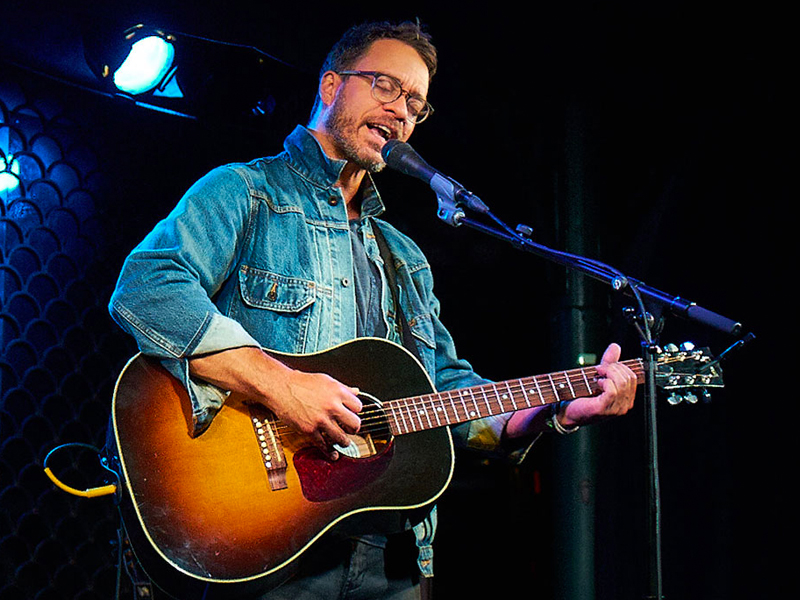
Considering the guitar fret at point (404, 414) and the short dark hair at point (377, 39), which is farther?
the short dark hair at point (377, 39)

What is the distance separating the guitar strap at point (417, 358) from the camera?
7.33 ft

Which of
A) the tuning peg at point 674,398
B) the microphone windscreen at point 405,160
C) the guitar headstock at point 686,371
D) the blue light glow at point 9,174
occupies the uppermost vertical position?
the blue light glow at point 9,174

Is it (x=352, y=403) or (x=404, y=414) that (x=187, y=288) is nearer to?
(x=352, y=403)

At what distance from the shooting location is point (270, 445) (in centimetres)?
198

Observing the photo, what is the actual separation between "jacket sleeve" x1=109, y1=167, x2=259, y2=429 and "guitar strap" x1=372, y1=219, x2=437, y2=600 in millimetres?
541

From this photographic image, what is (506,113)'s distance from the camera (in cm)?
425

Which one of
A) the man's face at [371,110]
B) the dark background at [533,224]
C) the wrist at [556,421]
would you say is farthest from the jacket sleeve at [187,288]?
the dark background at [533,224]

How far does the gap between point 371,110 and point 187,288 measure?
3.01 ft

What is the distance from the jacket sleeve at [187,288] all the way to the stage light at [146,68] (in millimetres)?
1447

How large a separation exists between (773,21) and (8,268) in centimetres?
332

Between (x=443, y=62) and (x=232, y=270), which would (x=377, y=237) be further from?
(x=443, y=62)

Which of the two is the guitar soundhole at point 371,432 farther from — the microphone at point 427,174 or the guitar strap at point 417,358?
the microphone at point 427,174

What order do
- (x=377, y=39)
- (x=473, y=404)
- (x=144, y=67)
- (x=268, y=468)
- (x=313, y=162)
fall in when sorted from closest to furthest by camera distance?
(x=268, y=468), (x=473, y=404), (x=313, y=162), (x=377, y=39), (x=144, y=67)

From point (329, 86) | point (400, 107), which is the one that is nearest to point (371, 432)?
point (400, 107)
